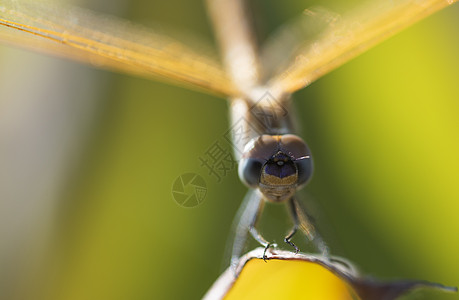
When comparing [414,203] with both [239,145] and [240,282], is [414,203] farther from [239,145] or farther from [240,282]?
[240,282]

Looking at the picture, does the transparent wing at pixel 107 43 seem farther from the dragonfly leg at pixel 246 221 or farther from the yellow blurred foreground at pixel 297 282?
the yellow blurred foreground at pixel 297 282

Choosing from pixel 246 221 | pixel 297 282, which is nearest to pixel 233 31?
pixel 246 221

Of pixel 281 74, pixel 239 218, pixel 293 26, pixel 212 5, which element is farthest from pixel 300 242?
pixel 212 5

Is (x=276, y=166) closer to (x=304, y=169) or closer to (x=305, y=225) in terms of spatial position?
(x=304, y=169)

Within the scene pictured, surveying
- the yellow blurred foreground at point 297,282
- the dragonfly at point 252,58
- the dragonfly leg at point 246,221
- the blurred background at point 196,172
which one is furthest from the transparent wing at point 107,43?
the yellow blurred foreground at point 297,282

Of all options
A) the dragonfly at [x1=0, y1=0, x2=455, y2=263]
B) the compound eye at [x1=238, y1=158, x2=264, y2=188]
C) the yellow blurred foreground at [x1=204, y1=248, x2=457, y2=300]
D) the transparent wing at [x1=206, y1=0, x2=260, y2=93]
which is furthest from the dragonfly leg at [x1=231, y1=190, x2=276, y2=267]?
the transparent wing at [x1=206, y1=0, x2=260, y2=93]

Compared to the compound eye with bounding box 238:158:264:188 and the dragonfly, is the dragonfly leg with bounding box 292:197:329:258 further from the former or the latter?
the compound eye with bounding box 238:158:264:188
